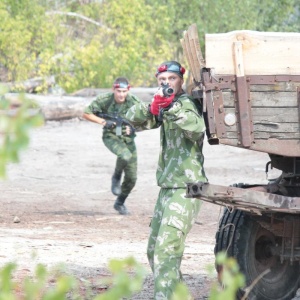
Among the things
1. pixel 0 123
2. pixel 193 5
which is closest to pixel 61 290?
pixel 0 123

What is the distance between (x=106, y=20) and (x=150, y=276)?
72.0 ft

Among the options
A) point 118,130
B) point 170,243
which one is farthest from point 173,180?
point 118,130

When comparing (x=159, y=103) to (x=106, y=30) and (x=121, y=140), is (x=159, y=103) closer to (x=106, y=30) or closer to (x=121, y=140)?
(x=121, y=140)

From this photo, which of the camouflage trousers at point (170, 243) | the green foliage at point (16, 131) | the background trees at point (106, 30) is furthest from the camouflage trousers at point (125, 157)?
the background trees at point (106, 30)

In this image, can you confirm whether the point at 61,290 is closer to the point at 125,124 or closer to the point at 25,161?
the point at 125,124

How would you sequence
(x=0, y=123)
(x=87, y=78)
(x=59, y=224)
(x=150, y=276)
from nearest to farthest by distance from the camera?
(x=0, y=123), (x=150, y=276), (x=59, y=224), (x=87, y=78)

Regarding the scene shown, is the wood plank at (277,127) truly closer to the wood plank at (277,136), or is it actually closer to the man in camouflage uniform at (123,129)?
the wood plank at (277,136)

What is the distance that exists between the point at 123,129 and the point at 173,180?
6.23 meters

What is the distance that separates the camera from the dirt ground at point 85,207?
378 inches

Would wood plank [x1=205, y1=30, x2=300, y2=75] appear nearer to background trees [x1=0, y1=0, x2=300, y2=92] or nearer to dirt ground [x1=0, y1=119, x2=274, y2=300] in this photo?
dirt ground [x1=0, y1=119, x2=274, y2=300]

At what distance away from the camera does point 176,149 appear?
726cm

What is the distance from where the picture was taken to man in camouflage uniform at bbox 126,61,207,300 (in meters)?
7.01

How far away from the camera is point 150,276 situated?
8.99m

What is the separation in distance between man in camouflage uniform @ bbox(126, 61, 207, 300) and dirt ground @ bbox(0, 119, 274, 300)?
281 mm
